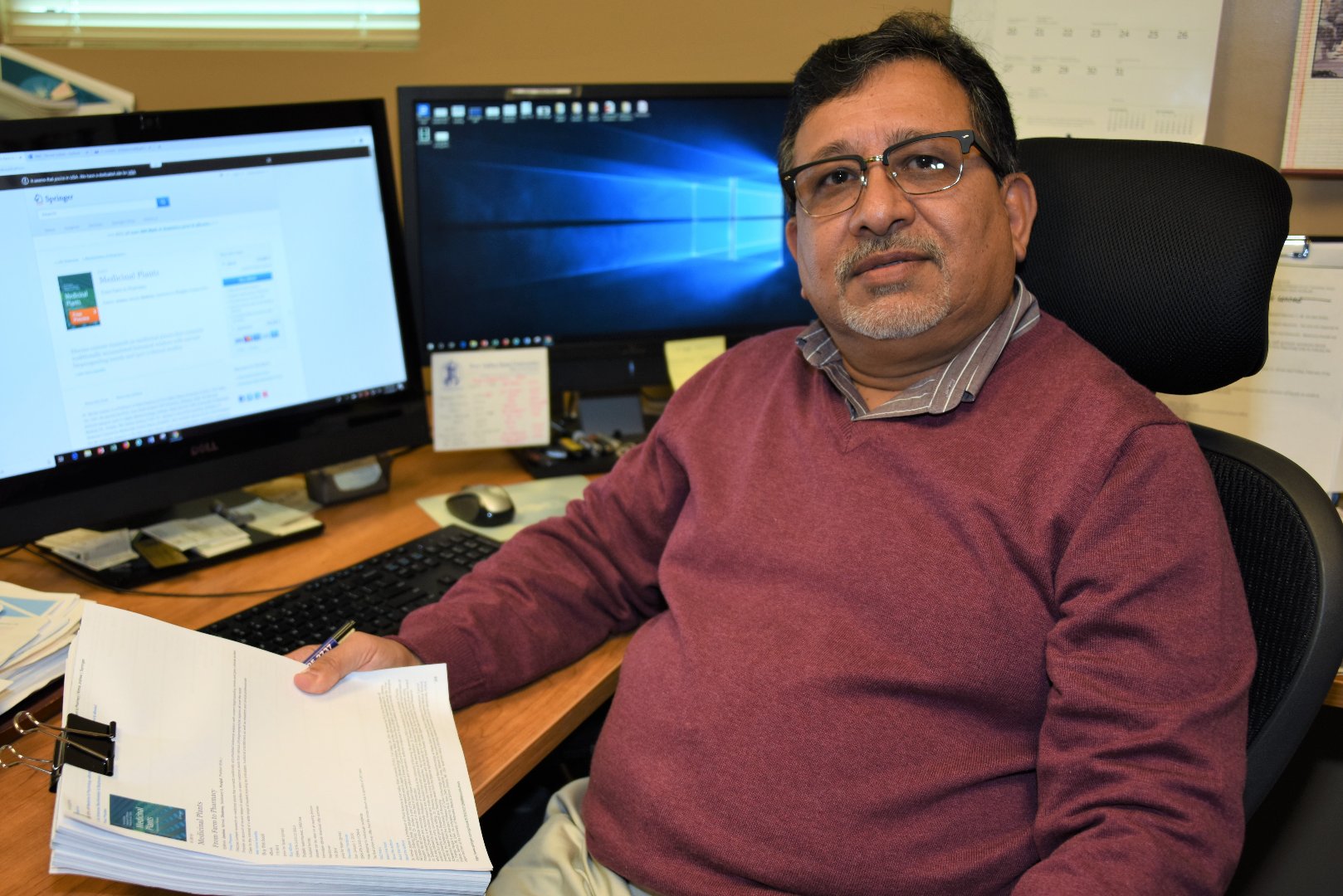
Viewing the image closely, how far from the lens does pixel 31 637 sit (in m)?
1.04

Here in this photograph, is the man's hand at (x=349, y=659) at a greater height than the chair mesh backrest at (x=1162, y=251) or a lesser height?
lesser

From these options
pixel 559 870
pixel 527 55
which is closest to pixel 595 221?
pixel 527 55

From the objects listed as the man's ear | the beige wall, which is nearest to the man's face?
the man's ear

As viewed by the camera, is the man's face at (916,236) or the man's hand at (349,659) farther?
the man's face at (916,236)

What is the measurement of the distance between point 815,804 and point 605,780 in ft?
0.80

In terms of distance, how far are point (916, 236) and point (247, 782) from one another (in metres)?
0.84

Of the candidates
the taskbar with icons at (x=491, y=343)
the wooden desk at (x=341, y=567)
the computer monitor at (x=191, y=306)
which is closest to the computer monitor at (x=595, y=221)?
the taskbar with icons at (x=491, y=343)

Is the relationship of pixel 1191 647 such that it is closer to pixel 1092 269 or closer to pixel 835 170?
pixel 1092 269

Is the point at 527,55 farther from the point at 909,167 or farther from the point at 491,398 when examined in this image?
the point at 909,167

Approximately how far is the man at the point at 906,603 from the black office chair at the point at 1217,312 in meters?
0.05

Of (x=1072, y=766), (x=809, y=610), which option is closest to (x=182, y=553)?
(x=809, y=610)

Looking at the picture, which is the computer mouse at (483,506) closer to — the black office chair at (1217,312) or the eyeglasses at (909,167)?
the eyeglasses at (909,167)

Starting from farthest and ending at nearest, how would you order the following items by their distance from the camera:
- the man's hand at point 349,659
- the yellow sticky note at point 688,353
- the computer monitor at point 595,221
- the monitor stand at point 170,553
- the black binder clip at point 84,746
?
the yellow sticky note at point 688,353
the computer monitor at point 595,221
the monitor stand at point 170,553
the man's hand at point 349,659
the black binder clip at point 84,746

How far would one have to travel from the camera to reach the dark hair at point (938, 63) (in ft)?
3.89
